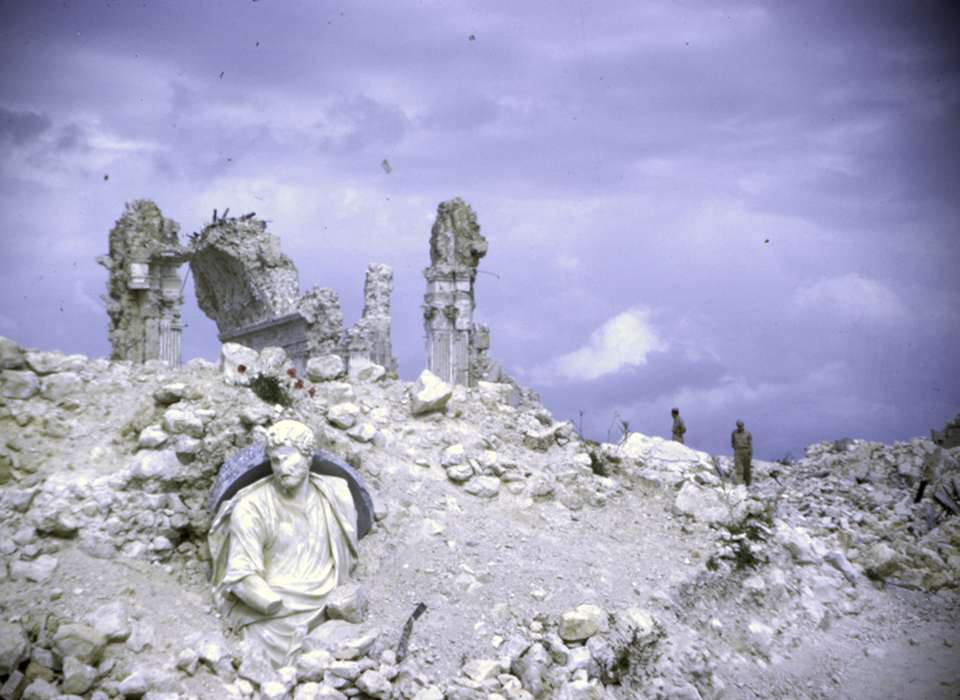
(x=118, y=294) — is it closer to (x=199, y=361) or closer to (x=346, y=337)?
(x=346, y=337)

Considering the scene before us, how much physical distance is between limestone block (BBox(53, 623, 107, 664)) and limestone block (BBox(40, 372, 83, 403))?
2.55 m

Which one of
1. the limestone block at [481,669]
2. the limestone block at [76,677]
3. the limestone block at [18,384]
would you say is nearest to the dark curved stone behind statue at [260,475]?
the limestone block at [76,677]

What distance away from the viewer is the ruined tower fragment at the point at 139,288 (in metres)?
17.7

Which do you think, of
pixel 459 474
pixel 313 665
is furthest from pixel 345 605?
pixel 459 474

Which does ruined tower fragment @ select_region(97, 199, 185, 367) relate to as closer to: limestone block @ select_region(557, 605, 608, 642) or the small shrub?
the small shrub

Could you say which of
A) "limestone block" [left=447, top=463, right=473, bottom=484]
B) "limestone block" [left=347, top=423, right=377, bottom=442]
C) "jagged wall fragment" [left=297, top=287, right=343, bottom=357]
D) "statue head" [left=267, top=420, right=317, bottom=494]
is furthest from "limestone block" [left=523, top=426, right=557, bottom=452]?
"jagged wall fragment" [left=297, top=287, right=343, bottom=357]

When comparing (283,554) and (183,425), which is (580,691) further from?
(183,425)

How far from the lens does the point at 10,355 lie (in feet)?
24.4

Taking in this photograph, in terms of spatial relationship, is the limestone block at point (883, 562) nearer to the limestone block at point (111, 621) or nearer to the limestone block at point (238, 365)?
the limestone block at point (238, 365)

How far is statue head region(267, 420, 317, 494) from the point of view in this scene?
20.8 ft

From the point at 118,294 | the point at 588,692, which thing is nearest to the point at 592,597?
the point at 588,692

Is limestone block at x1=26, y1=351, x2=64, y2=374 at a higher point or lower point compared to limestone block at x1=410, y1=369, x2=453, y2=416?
higher

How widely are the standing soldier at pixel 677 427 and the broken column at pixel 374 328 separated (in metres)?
5.08

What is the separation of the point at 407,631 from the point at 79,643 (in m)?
2.01
